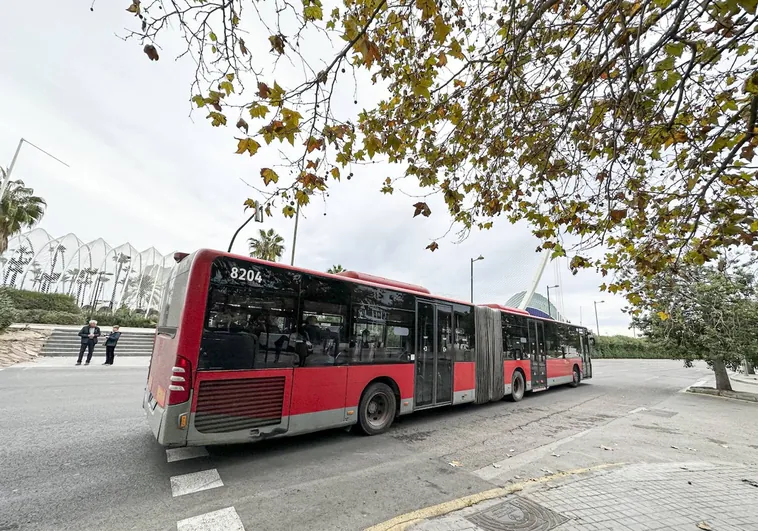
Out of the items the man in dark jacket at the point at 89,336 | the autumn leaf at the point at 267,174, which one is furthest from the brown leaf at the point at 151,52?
the man in dark jacket at the point at 89,336

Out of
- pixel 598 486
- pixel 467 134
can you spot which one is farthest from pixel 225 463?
pixel 467 134

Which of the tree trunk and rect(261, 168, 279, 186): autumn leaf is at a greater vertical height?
rect(261, 168, 279, 186): autumn leaf

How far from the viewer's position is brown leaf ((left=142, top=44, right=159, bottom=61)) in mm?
2900

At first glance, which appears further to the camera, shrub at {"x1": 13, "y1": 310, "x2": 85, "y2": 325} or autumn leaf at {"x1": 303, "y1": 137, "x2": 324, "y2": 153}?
shrub at {"x1": 13, "y1": 310, "x2": 85, "y2": 325}

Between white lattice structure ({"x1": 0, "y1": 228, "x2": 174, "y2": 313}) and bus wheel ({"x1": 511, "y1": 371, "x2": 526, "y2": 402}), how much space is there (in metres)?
33.1

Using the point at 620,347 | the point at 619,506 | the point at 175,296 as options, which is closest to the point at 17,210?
the point at 175,296

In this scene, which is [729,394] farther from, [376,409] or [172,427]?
[172,427]

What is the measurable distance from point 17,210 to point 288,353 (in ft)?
88.5

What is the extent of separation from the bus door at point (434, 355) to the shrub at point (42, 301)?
29.4 m

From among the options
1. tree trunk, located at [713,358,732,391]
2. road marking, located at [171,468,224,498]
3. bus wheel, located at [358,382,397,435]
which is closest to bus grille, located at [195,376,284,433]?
road marking, located at [171,468,224,498]

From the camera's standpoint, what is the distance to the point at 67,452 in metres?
4.82

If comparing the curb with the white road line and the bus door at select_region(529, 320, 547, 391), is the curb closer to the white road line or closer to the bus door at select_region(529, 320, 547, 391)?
the bus door at select_region(529, 320, 547, 391)

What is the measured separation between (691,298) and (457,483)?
46.5 feet

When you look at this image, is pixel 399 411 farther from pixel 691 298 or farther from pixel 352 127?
pixel 691 298
